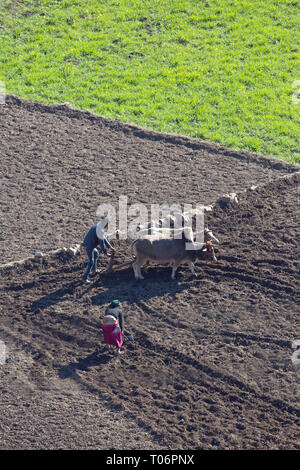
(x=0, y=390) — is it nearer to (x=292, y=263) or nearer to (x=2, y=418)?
(x=2, y=418)

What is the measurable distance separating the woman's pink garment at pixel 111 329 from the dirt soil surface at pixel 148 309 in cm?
45

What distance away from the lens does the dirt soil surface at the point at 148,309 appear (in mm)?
16453

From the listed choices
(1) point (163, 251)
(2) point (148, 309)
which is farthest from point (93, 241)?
(2) point (148, 309)

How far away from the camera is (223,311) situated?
64.1ft

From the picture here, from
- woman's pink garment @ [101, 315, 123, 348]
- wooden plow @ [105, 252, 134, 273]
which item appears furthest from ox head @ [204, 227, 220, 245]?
woman's pink garment @ [101, 315, 123, 348]

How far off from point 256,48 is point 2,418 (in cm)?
2077

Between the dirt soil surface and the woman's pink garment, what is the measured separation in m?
0.45

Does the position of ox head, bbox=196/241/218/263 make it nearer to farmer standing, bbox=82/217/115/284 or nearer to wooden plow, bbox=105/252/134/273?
wooden plow, bbox=105/252/134/273

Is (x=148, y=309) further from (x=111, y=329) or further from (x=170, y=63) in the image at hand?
(x=170, y=63)

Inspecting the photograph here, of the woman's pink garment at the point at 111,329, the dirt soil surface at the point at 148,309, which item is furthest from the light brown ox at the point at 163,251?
the woman's pink garment at the point at 111,329

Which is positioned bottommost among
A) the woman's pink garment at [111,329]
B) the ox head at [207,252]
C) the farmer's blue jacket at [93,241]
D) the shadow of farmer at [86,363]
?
the shadow of farmer at [86,363]

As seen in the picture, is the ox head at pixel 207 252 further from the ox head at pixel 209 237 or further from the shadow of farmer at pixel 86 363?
the shadow of farmer at pixel 86 363

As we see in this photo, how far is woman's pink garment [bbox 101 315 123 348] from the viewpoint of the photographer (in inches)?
712

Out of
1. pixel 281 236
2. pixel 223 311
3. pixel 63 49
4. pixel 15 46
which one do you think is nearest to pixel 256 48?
pixel 63 49
